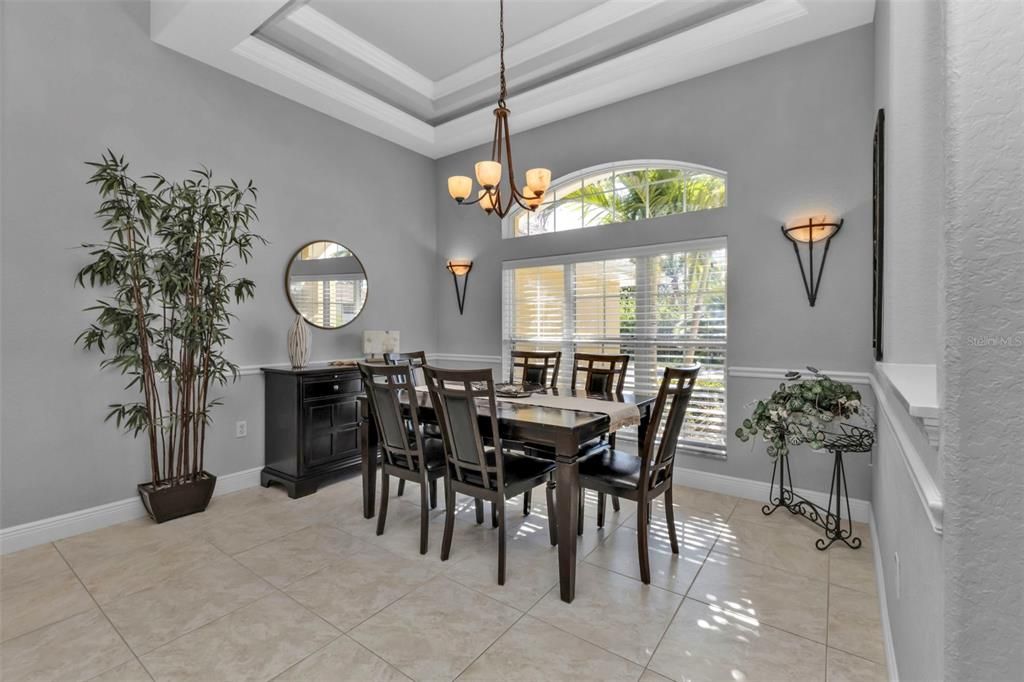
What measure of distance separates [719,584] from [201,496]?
326 centimetres

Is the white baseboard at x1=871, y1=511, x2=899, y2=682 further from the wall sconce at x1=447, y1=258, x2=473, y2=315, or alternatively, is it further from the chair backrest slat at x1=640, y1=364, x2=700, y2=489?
the wall sconce at x1=447, y1=258, x2=473, y2=315

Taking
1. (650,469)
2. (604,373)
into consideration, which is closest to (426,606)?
(650,469)

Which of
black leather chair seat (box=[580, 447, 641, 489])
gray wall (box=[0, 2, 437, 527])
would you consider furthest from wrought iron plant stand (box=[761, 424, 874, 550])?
gray wall (box=[0, 2, 437, 527])

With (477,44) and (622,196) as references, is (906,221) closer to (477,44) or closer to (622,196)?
(622,196)

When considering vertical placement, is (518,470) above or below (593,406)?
below

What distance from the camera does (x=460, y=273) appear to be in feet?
16.7

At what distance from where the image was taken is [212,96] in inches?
140

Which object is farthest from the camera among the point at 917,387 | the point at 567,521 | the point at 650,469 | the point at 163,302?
the point at 163,302

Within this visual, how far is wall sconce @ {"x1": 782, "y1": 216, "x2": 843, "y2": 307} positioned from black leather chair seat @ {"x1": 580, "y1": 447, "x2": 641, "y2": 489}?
178 cm

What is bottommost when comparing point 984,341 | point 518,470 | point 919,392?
point 518,470

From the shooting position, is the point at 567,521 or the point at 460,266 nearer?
the point at 567,521

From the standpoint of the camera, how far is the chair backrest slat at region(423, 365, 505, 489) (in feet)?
7.43

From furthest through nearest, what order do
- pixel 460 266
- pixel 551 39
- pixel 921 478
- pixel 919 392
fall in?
pixel 460 266, pixel 551 39, pixel 919 392, pixel 921 478

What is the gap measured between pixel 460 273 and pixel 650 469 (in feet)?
10.9
